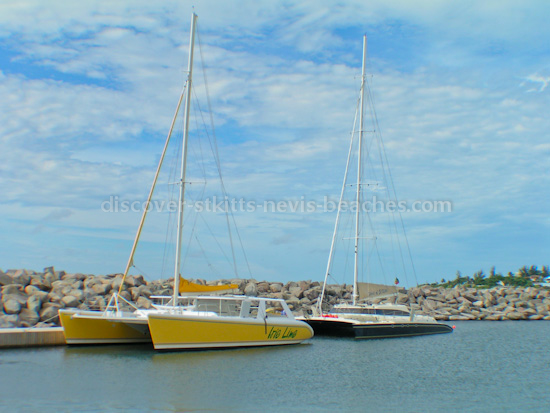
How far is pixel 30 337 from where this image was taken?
24656mm

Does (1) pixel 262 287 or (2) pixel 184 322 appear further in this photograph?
(1) pixel 262 287

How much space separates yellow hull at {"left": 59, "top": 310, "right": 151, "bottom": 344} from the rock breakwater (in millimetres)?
2534

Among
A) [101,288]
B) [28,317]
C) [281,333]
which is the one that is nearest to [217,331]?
[281,333]

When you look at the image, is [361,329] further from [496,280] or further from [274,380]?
[496,280]

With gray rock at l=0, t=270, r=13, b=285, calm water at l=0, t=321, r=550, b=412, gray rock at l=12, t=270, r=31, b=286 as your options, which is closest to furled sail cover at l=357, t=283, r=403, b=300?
calm water at l=0, t=321, r=550, b=412

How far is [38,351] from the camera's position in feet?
77.4

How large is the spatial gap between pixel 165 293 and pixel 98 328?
1145 centimetres

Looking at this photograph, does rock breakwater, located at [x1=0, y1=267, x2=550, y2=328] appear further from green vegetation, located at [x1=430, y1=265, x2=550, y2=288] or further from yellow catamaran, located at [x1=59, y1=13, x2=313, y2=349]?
green vegetation, located at [x1=430, y1=265, x2=550, y2=288]

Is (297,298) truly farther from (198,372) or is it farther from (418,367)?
(198,372)

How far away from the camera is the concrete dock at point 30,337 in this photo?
2400 cm

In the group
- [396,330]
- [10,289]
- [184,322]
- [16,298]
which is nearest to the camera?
[184,322]

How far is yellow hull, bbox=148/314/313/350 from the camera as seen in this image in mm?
22578

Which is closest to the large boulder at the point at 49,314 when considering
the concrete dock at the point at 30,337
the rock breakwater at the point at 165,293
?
the rock breakwater at the point at 165,293

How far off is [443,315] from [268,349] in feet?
108
